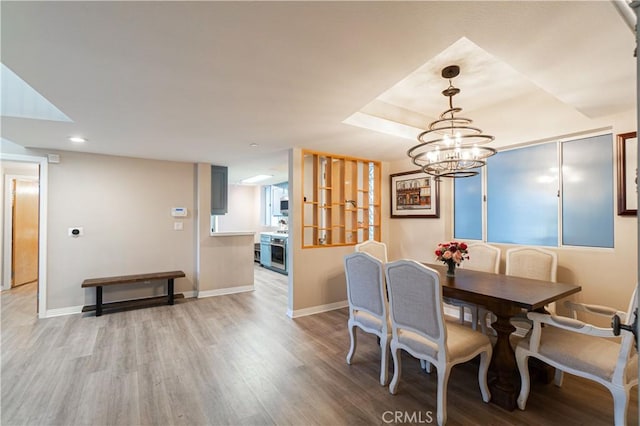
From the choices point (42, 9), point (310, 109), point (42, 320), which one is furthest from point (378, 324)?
point (42, 320)

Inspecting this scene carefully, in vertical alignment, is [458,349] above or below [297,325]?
above

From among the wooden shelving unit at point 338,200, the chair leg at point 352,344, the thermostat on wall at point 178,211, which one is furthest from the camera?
the thermostat on wall at point 178,211

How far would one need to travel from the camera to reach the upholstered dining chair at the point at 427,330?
1822 millimetres

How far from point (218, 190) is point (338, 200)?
7.35ft

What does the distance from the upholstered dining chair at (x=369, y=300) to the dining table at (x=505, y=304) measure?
0.60 metres

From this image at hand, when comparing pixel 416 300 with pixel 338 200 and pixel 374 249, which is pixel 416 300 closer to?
pixel 374 249

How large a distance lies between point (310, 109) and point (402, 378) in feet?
7.99

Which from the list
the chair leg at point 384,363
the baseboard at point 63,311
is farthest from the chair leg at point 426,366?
the baseboard at point 63,311

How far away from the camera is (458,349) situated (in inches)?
74.7

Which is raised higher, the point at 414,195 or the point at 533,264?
the point at 414,195

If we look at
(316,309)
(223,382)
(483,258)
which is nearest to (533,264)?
(483,258)

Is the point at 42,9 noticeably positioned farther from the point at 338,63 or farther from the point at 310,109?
the point at 310,109

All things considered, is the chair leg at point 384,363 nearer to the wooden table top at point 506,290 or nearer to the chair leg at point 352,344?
the chair leg at point 352,344

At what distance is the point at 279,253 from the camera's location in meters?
6.58
